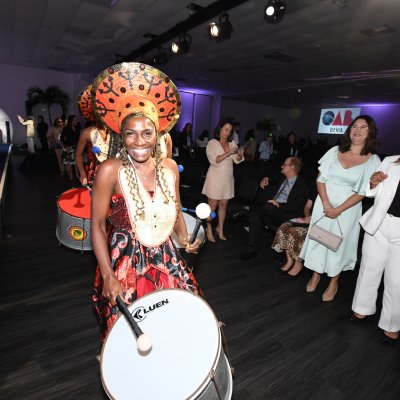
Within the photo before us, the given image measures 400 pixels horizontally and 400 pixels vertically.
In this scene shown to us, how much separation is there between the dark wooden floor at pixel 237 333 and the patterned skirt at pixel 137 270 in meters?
0.48

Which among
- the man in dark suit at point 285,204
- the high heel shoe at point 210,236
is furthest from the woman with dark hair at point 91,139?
the man in dark suit at point 285,204

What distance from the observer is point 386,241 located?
252cm

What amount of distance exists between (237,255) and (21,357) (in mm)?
2885

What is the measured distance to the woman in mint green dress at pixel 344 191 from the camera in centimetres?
279

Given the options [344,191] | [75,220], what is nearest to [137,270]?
[75,220]

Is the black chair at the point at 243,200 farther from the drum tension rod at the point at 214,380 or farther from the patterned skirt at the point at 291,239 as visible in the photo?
the drum tension rod at the point at 214,380

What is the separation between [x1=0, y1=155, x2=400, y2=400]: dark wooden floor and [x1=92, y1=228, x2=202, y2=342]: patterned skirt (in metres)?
0.48

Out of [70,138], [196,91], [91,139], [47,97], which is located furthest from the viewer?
[196,91]

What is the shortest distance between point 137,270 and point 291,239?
2693mm

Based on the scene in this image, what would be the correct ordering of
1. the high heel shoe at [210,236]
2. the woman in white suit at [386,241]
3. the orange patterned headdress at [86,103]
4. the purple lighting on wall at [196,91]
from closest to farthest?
the woman in white suit at [386,241]
the orange patterned headdress at [86,103]
the high heel shoe at [210,236]
the purple lighting on wall at [196,91]

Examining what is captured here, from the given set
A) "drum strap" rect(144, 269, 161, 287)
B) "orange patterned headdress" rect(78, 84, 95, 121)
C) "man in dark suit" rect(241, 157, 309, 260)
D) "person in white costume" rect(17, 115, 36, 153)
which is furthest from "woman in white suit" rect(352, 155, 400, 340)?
"person in white costume" rect(17, 115, 36, 153)

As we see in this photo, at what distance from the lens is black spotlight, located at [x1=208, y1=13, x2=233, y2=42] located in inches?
220

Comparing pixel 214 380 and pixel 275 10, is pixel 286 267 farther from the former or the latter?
pixel 275 10

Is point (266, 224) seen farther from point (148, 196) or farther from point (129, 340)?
point (129, 340)
